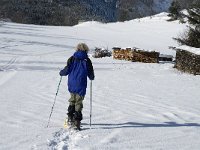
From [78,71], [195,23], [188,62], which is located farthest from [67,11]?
[78,71]

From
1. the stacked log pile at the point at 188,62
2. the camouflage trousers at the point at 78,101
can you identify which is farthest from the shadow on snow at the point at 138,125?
the stacked log pile at the point at 188,62

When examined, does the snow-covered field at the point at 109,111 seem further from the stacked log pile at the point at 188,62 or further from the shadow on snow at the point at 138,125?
the stacked log pile at the point at 188,62

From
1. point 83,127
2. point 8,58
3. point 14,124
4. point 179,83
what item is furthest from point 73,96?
point 8,58

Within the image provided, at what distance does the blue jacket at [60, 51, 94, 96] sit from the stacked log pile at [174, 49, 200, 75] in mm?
15006

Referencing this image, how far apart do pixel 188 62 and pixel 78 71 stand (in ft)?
52.3

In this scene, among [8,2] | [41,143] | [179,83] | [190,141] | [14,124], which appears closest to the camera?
[41,143]

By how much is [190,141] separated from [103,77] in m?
12.2

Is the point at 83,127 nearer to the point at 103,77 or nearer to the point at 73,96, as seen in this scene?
the point at 73,96

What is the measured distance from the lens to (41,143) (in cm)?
865

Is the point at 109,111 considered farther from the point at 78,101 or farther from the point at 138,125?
the point at 78,101

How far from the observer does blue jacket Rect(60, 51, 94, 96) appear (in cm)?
1009

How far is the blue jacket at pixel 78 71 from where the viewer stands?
10086 millimetres

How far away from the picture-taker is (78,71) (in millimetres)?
10109

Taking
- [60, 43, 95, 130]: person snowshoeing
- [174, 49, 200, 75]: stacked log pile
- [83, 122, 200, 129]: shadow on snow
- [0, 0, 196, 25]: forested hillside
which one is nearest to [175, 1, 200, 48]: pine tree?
[174, 49, 200, 75]: stacked log pile
